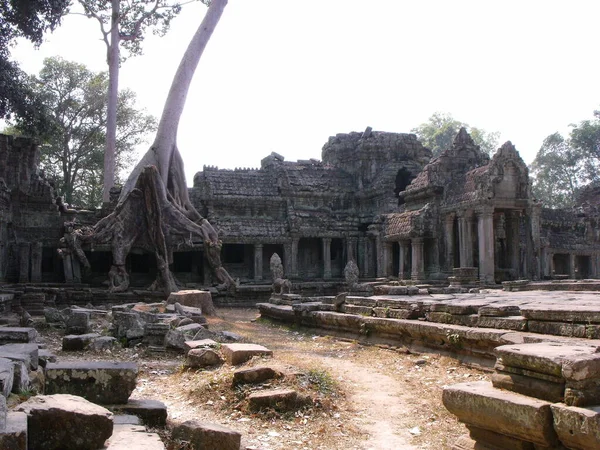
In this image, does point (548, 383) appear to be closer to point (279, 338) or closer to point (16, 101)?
point (279, 338)

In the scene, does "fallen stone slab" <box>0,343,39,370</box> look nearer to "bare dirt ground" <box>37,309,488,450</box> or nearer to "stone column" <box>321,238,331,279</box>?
"bare dirt ground" <box>37,309,488,450</box>

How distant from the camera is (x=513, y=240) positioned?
2169cm

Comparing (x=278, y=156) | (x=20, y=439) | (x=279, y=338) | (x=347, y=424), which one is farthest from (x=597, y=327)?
(x=278, y=156)

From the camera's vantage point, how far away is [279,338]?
449 inches

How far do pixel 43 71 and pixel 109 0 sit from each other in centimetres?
914

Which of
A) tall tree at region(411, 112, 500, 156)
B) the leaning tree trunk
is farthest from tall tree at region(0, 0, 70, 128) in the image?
tall tree at region(411, 112, 500, 156)

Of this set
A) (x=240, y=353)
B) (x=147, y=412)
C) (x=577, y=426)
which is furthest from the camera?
(x=240, y=353)

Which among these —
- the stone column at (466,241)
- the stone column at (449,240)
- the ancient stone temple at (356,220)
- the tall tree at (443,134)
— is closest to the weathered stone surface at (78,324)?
the ancient stone temple at (356,220)

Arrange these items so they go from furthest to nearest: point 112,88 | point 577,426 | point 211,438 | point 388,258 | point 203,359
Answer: point 112,88
point 388,258
point 203,359
point 211,438
point 577,426

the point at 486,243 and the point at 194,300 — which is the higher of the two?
the point at 486,243

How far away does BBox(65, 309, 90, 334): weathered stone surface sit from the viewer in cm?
1018

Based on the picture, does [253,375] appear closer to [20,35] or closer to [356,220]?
[20,35]

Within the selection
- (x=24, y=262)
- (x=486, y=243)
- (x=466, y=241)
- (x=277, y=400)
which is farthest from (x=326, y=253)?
(x=277, y=400)

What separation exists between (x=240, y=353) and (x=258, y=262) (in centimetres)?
1948
